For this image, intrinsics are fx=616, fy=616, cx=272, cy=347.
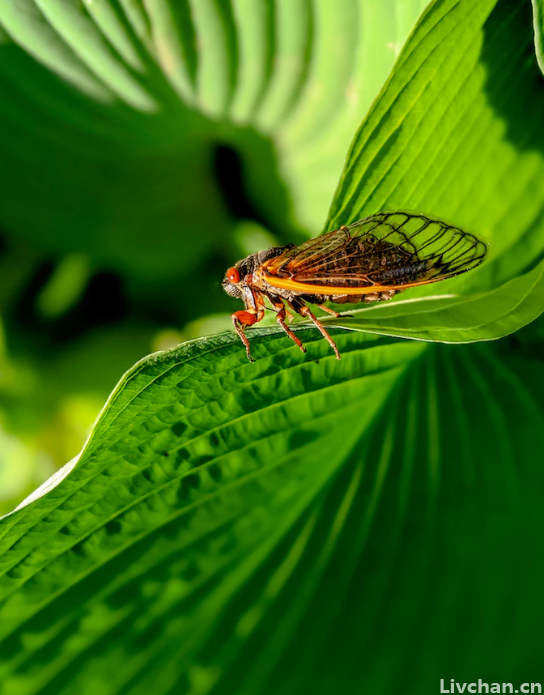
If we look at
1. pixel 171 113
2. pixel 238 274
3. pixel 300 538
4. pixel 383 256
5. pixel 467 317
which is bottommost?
pixel 300 538

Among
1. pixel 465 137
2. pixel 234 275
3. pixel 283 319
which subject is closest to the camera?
pixel 465 137

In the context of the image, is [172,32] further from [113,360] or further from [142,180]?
[113,360]

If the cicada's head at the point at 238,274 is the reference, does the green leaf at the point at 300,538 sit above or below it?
below

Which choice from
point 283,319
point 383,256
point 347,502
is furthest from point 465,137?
point 347,502

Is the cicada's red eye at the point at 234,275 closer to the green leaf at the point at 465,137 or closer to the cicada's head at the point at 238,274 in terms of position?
the cicada's head at the point at 238,274

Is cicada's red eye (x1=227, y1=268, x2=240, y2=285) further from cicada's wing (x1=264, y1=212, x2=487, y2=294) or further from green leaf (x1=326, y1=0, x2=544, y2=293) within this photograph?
green leaf (x1=326, y1=0, x2=544, y2=293)

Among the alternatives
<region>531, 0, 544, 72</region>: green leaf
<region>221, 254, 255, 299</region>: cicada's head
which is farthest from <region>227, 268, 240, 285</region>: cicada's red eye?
<region>531, 0, 544, 72</region>: green leaf

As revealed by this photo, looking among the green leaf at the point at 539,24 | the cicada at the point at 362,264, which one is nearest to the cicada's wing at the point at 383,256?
the cicada at the point at 362,264

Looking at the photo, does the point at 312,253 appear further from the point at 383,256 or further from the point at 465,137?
the point at 465,137

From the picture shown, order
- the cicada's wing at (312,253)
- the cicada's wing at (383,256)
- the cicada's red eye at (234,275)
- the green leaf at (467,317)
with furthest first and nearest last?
the cicada's red eye at (234,275) < the cicada's wing at (312,253) < the cicada's wing at (383,256) < the green leaf at (467,317)
